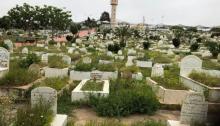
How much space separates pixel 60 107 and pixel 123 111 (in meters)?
1.91

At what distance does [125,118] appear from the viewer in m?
10.4

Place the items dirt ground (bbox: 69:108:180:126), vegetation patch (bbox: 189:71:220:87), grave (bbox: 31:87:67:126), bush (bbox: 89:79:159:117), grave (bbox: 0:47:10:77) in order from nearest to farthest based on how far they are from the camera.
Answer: grave (bbox: 31:87:67:126), dirt ground (bbox: 69:108:180:126), bush (bbox: 89:79:159:117), vegetation patch (bbox: 189:71:220:87), grave (bbox: 0:47:10:77)

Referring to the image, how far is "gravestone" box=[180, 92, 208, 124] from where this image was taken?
866 cm

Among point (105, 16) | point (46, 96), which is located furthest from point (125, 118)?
point (105, 16)

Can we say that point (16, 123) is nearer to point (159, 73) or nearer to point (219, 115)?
point (219, 115)

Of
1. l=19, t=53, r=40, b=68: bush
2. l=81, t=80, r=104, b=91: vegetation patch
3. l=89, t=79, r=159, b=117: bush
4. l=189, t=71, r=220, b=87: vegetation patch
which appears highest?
l=19, t=53, r=40, b=68: bush

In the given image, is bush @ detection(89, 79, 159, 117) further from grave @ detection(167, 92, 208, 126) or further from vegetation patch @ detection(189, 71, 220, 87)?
vegetation patch @ detection(189, 71, 220, 87)

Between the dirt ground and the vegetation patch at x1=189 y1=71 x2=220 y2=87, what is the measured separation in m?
2.60

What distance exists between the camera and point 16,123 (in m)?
7.34

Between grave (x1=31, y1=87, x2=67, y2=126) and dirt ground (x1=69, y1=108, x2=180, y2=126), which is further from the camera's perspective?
dirt ground (x1=69, y1=108, x2=180, y2=126)

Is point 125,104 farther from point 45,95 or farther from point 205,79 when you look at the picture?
point 205,79

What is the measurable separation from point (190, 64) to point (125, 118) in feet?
22.9

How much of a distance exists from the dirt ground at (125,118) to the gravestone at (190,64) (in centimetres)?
520

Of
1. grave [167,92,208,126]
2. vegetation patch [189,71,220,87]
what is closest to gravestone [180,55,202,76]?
vegetation patch [189,71,220,87]
